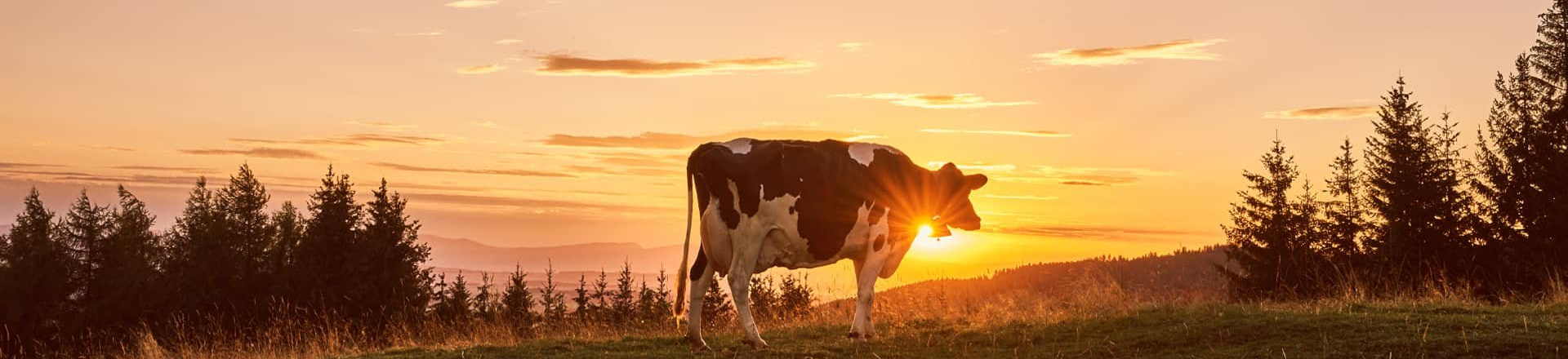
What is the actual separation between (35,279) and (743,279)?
6388 centimetres

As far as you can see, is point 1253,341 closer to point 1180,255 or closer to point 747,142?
point 747,142

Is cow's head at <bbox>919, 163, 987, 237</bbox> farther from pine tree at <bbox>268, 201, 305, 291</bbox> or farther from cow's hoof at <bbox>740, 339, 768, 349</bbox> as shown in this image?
pine tree at <bbox>268, 201, 305, 291</bbox>

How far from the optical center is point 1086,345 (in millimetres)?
13188

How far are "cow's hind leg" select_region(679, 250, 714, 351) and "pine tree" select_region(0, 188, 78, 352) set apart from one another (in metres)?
55.1

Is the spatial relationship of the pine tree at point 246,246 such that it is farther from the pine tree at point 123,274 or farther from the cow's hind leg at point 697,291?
the cow's hind leg at point 697,291

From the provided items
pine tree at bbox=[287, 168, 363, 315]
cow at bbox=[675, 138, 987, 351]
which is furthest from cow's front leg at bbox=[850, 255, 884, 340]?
pine tree at bbox=[287, 168, 363, 315]

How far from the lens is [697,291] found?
1375 cm

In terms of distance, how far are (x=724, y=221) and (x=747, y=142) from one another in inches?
39.3

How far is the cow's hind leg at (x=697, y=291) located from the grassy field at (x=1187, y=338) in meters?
0.35

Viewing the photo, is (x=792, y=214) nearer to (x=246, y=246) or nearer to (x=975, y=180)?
(x=975, y=180)

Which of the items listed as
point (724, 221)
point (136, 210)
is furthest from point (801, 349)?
point (136, 210)

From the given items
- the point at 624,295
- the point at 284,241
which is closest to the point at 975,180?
the point at 624,295

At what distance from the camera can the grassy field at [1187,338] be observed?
1159 cm

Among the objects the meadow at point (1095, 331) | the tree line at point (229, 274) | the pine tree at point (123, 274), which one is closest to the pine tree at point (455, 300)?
the tree line at point (229, 274)
